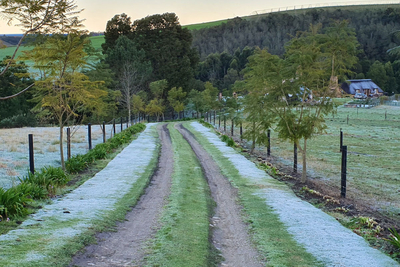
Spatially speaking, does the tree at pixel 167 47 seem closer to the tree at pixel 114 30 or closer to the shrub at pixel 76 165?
the tree at pixel 114 30

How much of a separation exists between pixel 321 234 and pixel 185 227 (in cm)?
293

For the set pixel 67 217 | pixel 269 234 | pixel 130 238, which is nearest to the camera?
pixel 130 238

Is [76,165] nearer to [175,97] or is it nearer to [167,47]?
[175,97]

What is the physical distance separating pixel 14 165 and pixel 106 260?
1049 centimetres

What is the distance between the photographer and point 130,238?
7672 mm

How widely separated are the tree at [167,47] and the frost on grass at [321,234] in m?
66.4

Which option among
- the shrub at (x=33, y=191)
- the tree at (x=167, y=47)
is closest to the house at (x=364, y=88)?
the tree at (x=167, y=47)

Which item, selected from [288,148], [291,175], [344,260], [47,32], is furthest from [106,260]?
[288,148]

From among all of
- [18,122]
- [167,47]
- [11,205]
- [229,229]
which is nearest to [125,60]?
[167,47]

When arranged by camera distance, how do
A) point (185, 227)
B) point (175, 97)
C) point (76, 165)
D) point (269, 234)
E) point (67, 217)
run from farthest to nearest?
point (175, 97) → point (76, 165) → point (67, 217) → point (185, 227) → point (269, 234)

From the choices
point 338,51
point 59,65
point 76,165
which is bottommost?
point 76,165

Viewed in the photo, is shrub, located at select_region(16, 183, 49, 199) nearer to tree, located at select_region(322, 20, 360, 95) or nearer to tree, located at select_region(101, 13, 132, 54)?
tree, located at select_region(322, 20, 360, 95)

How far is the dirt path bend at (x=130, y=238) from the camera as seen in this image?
6375mm

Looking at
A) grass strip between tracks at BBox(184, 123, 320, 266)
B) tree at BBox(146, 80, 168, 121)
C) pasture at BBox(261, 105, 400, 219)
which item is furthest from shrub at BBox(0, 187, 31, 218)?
tree at BBox(146, 80, 168, 121)
